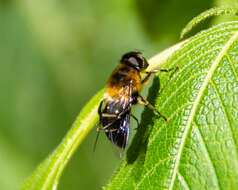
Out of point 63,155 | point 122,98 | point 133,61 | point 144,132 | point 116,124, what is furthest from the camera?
point 133,61

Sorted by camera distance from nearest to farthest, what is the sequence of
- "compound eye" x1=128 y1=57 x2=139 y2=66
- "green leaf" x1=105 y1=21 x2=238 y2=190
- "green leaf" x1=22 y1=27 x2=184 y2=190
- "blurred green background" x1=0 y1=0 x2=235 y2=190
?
"green leaf" x1=105 y1=21 x2=238 y2=190
"green leaf" x1=22 y1=27 x2=184 y2=190
"compound eye" x1=128 y1=57 x2=139 y2=66
"blurred green background" x1=0 y1=0 x2=235 y2=190

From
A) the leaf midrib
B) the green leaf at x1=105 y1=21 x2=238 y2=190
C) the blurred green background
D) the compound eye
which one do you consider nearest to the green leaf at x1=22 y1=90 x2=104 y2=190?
the green leaf at x1=105 y1=21 x2=238 y2=190

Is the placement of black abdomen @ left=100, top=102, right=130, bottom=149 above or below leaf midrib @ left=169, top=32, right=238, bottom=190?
below

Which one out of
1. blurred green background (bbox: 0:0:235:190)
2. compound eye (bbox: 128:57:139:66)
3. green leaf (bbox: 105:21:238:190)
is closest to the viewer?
green leaf (bbox: 105:21:238:190)

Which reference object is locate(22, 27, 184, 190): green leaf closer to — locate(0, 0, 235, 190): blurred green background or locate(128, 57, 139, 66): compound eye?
locate(128, 57, 139, 66): compound eye

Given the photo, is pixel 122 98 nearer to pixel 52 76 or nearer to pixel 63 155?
pixel 63 155

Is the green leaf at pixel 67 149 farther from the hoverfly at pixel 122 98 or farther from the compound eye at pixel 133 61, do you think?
the compound eye at pixel 133 61

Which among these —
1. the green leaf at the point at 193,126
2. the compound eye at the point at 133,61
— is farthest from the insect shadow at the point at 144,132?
the compound eye at the point at 133,61

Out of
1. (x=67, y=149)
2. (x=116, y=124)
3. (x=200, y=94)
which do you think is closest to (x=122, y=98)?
(x=116, y=124)
